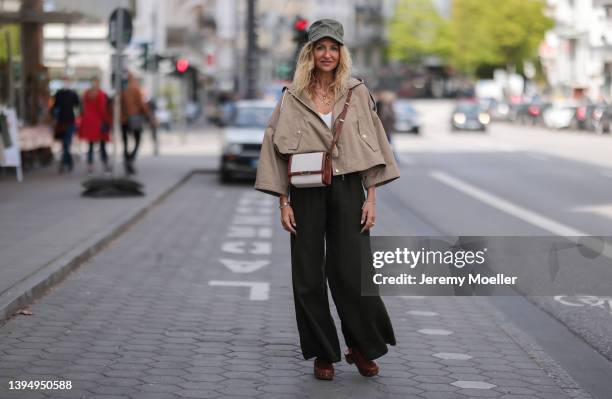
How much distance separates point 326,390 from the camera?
6.72m

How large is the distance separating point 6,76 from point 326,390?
20.9m

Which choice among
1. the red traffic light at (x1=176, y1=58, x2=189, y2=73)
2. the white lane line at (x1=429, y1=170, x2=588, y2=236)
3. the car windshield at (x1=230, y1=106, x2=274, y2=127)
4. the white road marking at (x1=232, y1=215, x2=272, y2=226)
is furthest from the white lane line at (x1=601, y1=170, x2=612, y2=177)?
the red traffic light at (x1=176, y1=58, x2=189, y2=73)

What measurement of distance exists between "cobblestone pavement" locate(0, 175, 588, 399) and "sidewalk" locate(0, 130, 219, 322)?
0.58 feet

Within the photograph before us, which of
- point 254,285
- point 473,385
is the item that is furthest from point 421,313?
point 473,385

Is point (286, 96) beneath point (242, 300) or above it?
above

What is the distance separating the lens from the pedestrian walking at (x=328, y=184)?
22.2ft

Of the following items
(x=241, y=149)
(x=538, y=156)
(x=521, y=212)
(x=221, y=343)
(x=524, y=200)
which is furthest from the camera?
(x=538, y=156)

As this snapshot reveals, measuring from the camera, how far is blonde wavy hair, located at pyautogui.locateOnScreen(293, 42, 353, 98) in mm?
6812

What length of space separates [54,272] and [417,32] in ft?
412

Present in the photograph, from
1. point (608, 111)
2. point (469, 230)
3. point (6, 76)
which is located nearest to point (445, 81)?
point (608, 111)

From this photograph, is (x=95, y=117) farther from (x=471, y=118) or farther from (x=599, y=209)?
(x=471, y=118)

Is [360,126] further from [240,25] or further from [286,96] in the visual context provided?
[240,25]

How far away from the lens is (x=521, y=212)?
17781mm

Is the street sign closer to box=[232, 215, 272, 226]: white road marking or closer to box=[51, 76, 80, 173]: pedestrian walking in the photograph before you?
box=[232, 215, 272, 226]: white road marking
